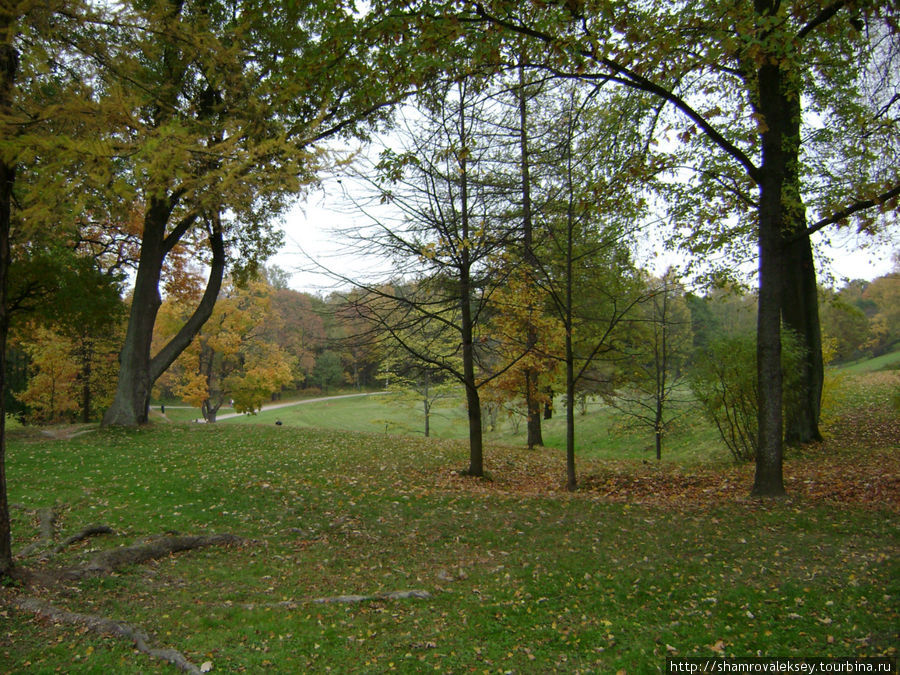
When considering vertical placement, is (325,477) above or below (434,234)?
below

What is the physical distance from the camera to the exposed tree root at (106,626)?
3.63m

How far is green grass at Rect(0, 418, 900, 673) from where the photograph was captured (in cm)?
383

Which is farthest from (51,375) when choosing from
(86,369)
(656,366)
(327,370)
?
(327,370)

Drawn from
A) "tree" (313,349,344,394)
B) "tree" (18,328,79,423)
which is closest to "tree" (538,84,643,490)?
"tree" (18,328,79,423)

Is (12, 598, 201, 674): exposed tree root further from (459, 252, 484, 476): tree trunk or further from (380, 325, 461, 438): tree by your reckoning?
(459, 252, 484, 476): tree trunk

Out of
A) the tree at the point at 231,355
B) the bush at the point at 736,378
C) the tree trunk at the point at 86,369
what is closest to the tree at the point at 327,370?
the tree at the point at 231,355

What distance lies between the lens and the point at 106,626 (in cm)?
394

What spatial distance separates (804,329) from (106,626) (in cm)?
1402

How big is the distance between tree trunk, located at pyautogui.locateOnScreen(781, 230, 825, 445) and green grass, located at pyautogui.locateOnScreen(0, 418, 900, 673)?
5.58m

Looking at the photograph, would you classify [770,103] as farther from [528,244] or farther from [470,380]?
[470,380]

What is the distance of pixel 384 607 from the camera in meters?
4.73

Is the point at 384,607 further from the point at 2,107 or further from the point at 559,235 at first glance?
the point at 559,235

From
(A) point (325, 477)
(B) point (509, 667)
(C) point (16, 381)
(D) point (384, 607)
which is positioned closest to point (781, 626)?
(B) point (509, 667)

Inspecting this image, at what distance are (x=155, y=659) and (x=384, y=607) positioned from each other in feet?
6.19
